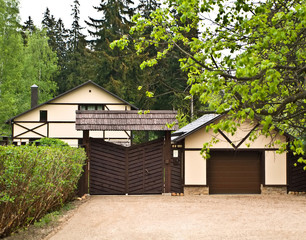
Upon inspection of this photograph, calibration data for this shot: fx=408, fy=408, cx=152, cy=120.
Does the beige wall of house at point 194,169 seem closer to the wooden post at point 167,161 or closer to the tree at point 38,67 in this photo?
the wooden post at point 167,161

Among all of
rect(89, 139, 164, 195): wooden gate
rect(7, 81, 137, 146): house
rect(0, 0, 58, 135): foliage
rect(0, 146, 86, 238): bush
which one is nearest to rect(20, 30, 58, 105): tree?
rect(0, 0, 58, 135): foliage

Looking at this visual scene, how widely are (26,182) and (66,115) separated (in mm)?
21246

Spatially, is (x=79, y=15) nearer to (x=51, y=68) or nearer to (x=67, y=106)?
(x=51, y=68)

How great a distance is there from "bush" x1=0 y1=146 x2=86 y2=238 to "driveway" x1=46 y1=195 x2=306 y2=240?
2.65 ft

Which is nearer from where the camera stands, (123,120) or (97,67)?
(123,120)

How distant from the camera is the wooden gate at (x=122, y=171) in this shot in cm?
1680

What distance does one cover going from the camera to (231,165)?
17.8 metres

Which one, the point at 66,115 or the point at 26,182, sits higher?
the point at 66,115

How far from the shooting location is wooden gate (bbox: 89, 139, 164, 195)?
16.8 metres

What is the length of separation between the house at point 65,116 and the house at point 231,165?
1167 centimetres

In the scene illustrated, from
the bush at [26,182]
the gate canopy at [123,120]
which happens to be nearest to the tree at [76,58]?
the gate canopy at [123,120]

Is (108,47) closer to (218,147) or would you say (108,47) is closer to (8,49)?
(8,49)

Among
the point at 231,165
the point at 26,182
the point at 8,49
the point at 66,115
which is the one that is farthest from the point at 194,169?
the point at 8,49

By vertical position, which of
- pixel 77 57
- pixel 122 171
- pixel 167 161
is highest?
pixel 77 57
